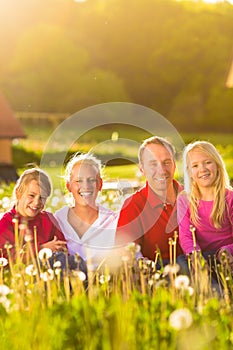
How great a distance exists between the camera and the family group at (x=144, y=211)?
14.3ft

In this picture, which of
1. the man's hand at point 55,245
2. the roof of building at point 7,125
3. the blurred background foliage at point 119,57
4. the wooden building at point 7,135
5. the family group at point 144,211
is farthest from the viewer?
the blurred background foliage at point 119,57

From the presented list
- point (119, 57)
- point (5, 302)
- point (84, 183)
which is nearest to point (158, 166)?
point (84, 183)

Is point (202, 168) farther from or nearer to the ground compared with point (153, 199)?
farther from the ground

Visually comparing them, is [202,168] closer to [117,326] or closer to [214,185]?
[214,185]

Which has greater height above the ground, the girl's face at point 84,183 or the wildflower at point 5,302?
the girl's face at point 84,183

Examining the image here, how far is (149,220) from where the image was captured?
4.45 m

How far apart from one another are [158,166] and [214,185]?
36 cm

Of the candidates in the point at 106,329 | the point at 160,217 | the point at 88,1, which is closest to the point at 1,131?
the point at 160,217

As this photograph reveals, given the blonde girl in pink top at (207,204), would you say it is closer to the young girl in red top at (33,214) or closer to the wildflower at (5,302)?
the young girl in red top at (33,214)

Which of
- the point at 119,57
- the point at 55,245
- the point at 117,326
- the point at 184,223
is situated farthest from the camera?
the point at 119,57

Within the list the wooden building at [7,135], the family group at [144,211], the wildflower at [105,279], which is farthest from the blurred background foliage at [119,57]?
the wildflower at [105,279]

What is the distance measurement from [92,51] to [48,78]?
1858 millimetres

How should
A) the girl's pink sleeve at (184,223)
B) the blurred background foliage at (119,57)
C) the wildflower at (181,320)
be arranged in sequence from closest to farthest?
1. the wildflower at (181,320)
2. the girl's pink sleeve at (184,223)
3. the blurred background foliage at (119,57)

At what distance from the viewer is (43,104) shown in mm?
24406
